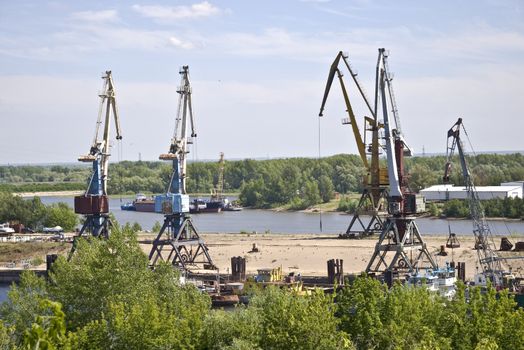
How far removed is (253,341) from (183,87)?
45082 mm

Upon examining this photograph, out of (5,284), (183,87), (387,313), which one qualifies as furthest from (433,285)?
(5,284)

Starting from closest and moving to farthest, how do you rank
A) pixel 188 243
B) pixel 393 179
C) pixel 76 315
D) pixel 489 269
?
pixel 76 315, pixel 489 269, pixel 393 179, pixel 188 243

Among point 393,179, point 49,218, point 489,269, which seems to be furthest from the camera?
point 49,218

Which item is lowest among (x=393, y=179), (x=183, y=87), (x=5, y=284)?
(x=5, y=284)

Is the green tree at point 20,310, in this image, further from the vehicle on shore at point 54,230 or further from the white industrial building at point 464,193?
the white industrial building at point 464,193

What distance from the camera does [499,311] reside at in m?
34.2

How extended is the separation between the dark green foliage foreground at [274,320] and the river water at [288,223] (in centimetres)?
6740

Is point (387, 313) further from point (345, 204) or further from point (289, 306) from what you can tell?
point (345, 204)

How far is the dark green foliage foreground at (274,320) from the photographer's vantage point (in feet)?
108

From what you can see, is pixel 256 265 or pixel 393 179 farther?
pixel 256 265

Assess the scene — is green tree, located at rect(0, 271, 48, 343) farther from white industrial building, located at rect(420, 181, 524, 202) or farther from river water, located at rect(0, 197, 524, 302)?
white industrial building, located at rect(420, 181, 524, 202)

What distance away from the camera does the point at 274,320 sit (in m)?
33.8

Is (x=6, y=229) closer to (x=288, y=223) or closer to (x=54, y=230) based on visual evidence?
(x=54, y=230)

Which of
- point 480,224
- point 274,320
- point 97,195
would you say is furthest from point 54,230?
point 274,320
